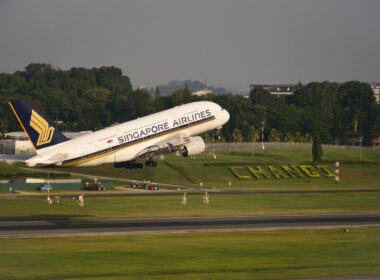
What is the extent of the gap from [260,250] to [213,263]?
6.74 metres

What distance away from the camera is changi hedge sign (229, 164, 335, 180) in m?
154

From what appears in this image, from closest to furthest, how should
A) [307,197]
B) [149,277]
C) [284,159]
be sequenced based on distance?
1. [149,277]
2. [307,197]
3. [284,159]

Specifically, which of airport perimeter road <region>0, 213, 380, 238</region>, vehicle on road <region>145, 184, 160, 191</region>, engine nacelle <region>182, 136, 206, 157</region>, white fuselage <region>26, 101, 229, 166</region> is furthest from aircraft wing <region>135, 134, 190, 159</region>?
vehicle on road <region>145, 184, 160, 191</region>

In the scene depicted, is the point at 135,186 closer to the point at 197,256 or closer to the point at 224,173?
the point at 224,173

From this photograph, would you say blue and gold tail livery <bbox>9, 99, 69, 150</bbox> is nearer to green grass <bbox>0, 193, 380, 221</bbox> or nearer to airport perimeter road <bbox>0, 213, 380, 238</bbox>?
green grass <bbox>0, 193, 380, 221</bbox>

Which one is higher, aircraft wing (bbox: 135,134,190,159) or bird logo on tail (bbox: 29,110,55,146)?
bird logo on tail (bbox: 29,110,55,146)

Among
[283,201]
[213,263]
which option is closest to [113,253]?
[213,263]

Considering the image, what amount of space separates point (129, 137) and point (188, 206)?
1809 centimetres

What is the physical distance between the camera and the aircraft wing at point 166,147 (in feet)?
269

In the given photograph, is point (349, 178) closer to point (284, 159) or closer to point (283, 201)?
point (284, 159)

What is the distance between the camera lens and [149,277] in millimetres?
45250

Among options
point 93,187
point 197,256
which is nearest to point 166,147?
point 197,256

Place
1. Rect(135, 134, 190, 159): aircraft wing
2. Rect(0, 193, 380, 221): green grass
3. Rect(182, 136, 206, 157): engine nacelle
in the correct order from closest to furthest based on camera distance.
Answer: Rect(135, 134, 190, 159): aircraft wing → Rect(0, 193, 380, 221): green grass → Rect(182, 136, 206, 157): engine nacelle

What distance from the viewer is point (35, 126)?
75.8m
